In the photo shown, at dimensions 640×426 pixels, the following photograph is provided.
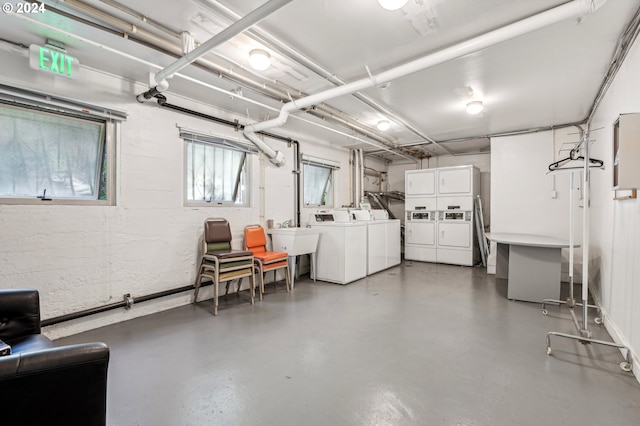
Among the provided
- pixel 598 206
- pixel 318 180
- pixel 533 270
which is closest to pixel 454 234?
pixel 533 270

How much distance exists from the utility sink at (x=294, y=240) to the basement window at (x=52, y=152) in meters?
2.13

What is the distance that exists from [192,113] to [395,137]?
3.76m

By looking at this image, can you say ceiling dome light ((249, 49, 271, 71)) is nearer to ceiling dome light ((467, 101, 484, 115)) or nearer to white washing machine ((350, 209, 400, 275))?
ceiling dome light ((467, 101, 484, 115))

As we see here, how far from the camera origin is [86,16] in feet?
6.74

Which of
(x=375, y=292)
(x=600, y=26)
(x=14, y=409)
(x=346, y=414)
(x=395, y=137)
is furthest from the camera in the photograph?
(x=395, y=137)

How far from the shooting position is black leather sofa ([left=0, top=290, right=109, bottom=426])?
3.16 ft

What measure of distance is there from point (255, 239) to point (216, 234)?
674 millimetres

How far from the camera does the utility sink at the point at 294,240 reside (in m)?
4.25

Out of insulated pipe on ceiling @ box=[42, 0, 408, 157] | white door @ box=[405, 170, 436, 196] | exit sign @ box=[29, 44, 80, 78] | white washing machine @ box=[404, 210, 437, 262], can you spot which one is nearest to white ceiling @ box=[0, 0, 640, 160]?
insulated pipe on ceiling @ box=[42, 0, 408, 157]

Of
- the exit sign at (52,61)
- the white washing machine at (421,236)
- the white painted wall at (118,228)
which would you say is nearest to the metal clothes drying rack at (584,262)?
the white washing machine at (421,236)

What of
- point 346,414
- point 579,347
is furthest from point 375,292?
point 346,414

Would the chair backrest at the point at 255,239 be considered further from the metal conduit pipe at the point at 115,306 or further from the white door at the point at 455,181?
the white door at the point at 455,181

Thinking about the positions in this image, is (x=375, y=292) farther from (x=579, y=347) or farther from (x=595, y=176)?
(x=595, y=176)

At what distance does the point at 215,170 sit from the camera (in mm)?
4016
